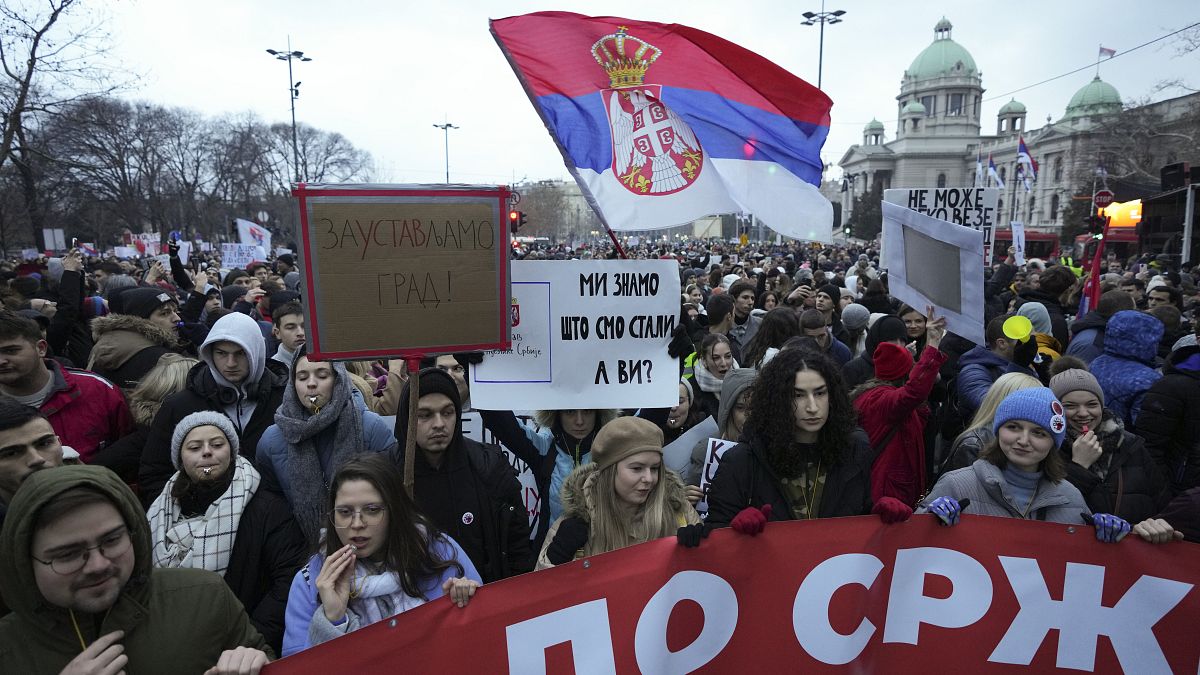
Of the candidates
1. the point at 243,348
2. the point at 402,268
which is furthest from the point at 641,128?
the point at 243,348

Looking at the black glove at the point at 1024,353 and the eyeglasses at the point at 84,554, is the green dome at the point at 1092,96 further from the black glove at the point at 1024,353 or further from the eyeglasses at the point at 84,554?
the eyeglasses at the point at 84,554

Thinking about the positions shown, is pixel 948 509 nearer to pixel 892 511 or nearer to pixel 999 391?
pixel 892 511

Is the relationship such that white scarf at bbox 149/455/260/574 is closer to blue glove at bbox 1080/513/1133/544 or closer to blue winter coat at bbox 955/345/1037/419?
blue glove at bbox 1080/513/1133/544

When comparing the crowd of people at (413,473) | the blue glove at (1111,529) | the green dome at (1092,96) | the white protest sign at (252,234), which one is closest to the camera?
the crowd of people at (413,473)

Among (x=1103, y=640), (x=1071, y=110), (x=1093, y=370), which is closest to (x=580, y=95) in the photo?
(x=1103, y=640)

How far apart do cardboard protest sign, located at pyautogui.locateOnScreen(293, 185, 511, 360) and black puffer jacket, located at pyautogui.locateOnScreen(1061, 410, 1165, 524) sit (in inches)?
110

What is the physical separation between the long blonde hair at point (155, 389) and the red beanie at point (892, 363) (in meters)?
3.95

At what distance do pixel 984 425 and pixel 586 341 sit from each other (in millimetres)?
2118

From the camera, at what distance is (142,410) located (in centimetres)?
391

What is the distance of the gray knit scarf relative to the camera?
3.34 meters

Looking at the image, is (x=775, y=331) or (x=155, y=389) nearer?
(x=155, y=389)

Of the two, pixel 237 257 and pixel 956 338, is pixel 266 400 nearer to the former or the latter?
pixel 956 338

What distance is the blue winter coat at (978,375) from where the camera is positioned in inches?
188

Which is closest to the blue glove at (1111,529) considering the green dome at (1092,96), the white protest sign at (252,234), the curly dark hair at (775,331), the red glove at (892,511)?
the red glove at (892,511)
